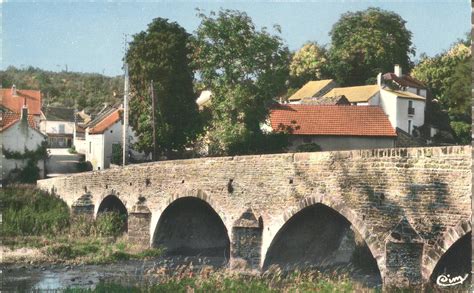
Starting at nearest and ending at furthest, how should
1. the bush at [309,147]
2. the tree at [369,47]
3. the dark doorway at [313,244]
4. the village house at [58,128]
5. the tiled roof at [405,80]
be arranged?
the dark doorway at [313,244] < the bush at [309,147] < the tiled roof at [405,80] < the tree at [369,47] < the village house at [58,128]

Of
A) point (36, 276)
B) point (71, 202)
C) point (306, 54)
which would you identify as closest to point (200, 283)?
point (36, 276)

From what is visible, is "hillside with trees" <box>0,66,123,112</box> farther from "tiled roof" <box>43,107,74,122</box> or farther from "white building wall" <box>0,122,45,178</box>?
"white building wall" <box>0,122,45,178</box>

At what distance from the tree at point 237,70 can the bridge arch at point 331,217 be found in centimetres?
1323

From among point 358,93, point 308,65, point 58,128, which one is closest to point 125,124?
point 358,93

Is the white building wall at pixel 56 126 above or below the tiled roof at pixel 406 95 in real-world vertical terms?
below

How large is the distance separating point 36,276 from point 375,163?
1119 cm

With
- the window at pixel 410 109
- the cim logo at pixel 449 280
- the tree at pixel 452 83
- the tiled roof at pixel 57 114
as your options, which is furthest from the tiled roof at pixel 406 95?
the cim logo at pixel 449 280

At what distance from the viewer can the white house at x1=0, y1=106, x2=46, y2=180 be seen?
38.5 metres

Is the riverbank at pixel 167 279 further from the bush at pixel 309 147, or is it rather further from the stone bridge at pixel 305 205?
the bush at pixel 309 147

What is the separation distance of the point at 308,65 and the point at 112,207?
37.3 meters

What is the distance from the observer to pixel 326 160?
15938mm

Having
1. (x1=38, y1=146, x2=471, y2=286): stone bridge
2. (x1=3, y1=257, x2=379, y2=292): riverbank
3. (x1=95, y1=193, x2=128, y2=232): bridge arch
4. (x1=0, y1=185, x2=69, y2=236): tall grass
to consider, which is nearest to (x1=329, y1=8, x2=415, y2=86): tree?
(x1=95, y1=193, x2=128, y2=232): bridge arch

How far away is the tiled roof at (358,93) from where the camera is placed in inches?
1929

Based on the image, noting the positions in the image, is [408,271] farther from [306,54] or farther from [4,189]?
[306,54]
